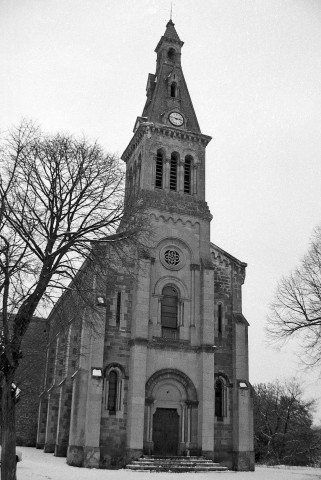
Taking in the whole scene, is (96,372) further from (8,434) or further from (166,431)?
(8,434)

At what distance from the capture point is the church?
2842 centimetres

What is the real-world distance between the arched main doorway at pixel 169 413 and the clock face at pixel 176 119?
16521 mm

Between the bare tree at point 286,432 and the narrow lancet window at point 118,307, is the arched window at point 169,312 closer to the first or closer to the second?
the narrow lancet window at point 118,307

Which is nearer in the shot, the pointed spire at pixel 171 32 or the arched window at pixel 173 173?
the arched window at pixel 173 173

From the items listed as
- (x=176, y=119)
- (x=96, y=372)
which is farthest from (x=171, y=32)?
(x=96, y=372)

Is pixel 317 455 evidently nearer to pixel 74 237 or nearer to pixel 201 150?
pixel 201 150

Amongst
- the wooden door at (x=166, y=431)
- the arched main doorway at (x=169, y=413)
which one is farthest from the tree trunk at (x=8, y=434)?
the wooden door at (x=166, y=431)

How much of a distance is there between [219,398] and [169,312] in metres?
5.77

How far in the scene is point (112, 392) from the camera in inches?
1155

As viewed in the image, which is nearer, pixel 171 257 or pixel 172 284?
pixel 172 284

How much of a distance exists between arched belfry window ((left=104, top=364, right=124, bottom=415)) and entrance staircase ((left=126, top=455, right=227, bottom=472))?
2998 millimetres

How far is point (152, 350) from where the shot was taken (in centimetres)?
3030

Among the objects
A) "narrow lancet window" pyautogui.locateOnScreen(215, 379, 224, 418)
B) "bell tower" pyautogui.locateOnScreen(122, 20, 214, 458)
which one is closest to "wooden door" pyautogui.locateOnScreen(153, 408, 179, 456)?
"bell tower" pyautogui.locateOnScreen(122, 20, 214, 458)

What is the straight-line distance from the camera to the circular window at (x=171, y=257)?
3285cm
